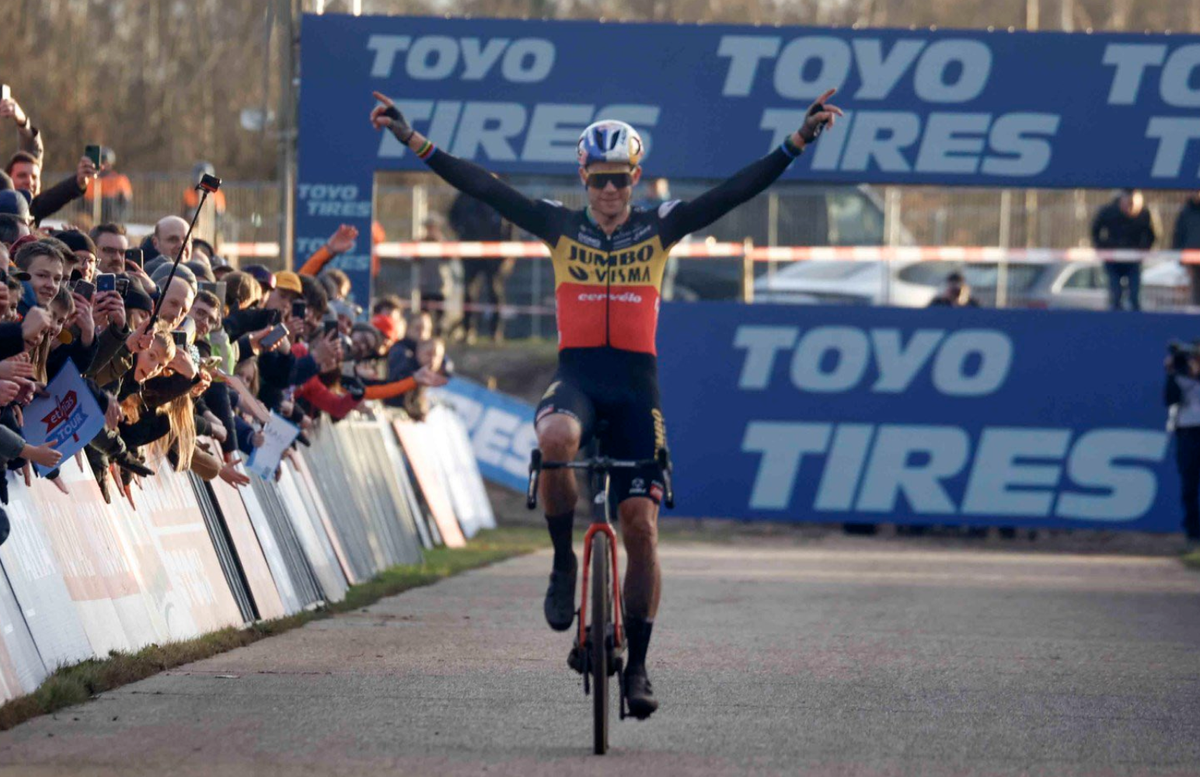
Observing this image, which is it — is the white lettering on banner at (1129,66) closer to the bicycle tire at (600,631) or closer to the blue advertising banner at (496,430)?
the blue advertising banner at (496,430)

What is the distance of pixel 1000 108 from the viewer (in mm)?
22406

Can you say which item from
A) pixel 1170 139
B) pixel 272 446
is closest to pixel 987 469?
pixel 1170 139

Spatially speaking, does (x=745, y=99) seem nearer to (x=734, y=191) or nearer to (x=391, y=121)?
(x=391, y=121)

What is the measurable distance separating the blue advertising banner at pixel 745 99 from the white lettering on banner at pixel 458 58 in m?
0.01

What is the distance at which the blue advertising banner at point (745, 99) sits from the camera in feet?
72.8

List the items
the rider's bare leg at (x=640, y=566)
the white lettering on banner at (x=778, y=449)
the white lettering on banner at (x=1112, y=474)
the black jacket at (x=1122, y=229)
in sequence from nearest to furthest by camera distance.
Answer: the rider's bare leg at (x=640, y=566)
the white lettering on banner at (x=1112, y=474)
the white lettering on banner at (x=778, y=449)
the black jacket at (x=1122, y=229)

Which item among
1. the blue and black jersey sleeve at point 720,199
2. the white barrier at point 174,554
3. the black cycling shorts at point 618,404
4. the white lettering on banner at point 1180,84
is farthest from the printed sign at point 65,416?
the white lettering on banner at point 1180,84

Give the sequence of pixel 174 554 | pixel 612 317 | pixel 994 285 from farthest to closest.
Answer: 1. pixel 994 285
2. pixel 174 554
3. pixel 612 317

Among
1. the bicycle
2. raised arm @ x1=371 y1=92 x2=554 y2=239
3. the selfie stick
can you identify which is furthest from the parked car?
the bicycle

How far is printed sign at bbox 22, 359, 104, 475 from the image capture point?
914cm

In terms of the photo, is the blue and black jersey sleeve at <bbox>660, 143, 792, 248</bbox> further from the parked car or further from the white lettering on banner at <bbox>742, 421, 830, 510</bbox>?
the parked car

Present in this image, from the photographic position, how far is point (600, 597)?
771 cm

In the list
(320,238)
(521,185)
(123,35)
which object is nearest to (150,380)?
(320,238)

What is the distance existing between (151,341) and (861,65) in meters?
13.2
